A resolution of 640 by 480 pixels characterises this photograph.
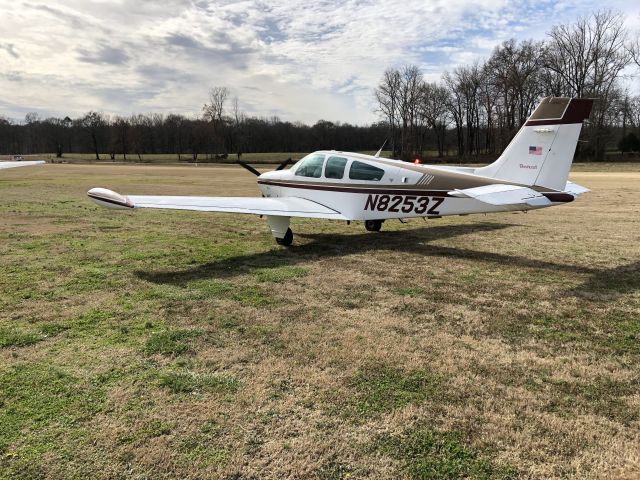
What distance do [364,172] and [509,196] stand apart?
315cm

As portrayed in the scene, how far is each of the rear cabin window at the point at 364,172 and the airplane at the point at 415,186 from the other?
2 cm

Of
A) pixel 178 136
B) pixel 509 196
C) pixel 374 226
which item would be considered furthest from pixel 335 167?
pixel 178 136

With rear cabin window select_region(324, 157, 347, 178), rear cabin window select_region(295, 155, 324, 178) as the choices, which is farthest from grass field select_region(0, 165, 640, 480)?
rear cabin window select_region(295, 155, 324, 178)

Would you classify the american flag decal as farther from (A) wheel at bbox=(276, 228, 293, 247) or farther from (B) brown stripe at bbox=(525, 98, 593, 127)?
(A) wheel at bbox=(276, 228, 293, 247)

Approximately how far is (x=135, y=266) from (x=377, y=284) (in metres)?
4.21

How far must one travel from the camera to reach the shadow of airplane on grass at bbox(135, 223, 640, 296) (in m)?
6.80

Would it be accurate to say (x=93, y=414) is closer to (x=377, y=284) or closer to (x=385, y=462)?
(x=385, y=462)

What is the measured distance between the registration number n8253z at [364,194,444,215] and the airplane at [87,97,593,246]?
21mm

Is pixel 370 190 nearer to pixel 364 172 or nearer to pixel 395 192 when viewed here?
pixel 364 172

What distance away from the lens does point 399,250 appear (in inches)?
365

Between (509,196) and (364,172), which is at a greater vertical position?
(364,172)

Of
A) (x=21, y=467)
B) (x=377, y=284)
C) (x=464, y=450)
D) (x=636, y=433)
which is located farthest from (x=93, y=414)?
(x=377, y=284)

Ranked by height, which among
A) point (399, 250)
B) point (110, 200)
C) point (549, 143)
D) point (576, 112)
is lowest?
point (399, 250)

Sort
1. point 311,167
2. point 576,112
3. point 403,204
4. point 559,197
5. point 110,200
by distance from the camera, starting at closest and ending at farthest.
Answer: point 559,197 → point 576,112 → point 110,200 → point 403,204 → point 311,167
